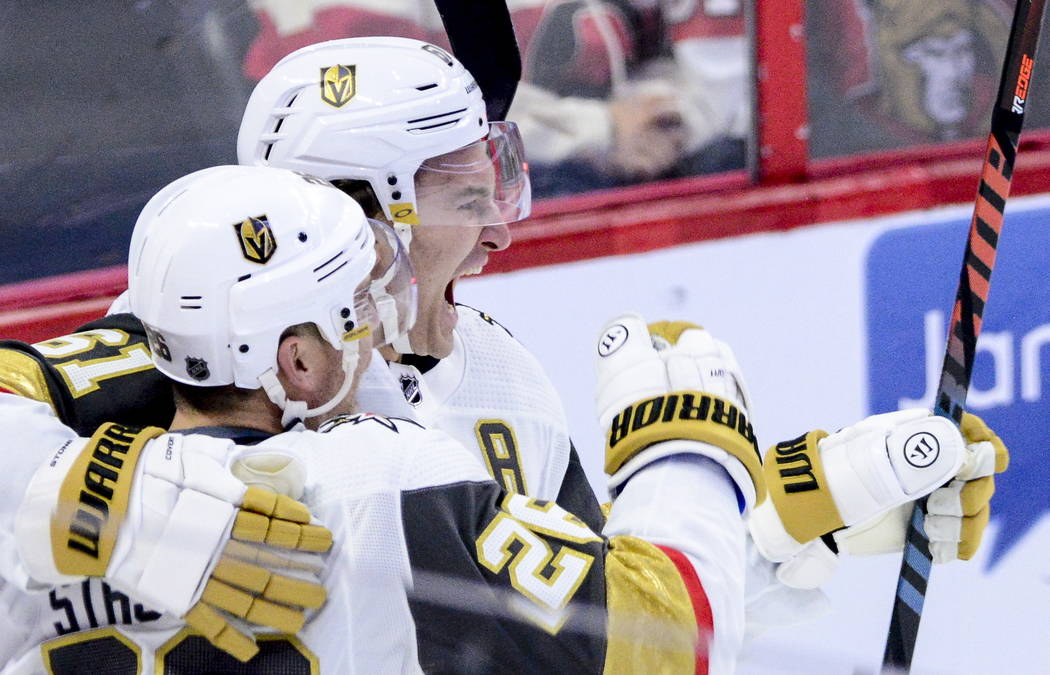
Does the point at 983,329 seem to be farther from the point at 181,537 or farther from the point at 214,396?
the point at 181,537

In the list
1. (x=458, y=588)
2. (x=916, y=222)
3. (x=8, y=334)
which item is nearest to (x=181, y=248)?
(x=458, y=588)

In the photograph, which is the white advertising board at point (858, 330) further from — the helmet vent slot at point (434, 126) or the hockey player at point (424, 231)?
the helmet vent slot at point (434, 126)

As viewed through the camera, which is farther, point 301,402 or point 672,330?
point 672,330

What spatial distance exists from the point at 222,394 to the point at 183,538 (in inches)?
8.7

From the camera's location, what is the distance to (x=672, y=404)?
155cm

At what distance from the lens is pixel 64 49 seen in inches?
102

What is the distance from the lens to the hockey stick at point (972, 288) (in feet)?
6.22

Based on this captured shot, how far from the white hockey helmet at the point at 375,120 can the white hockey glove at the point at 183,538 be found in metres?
0.64

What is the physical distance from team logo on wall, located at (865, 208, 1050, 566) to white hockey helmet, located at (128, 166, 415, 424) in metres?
1.59

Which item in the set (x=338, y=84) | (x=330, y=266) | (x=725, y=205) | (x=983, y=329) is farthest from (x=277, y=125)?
(x=983, y=329)

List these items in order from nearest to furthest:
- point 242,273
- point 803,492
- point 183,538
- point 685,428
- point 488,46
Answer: point 183,538, point 242,273, point 685,428, point 803,492, point 488,46

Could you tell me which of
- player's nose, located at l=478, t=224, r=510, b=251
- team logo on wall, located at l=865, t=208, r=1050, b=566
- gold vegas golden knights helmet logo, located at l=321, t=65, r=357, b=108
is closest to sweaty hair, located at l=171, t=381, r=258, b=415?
gold vegas golden knights helmet logo, located at l=321, t=65, r=357, b=108

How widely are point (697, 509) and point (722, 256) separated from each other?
1.34 meters

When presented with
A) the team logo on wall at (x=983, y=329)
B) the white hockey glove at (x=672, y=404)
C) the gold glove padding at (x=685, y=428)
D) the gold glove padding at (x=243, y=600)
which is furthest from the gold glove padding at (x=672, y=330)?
the team logo on wall at (x=983, y=329)
